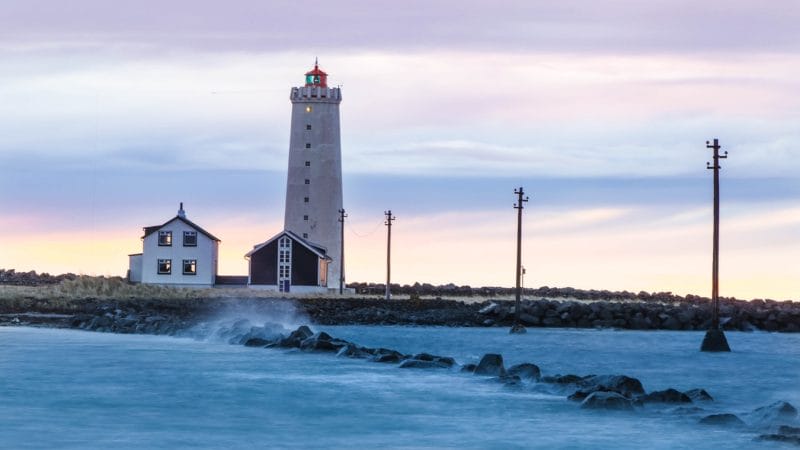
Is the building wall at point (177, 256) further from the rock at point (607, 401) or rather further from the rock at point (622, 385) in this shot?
the rock at point (607, 401)

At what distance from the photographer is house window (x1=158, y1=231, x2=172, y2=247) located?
5712 cm

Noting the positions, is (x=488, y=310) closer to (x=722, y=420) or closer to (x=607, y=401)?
(x=607, y=401)

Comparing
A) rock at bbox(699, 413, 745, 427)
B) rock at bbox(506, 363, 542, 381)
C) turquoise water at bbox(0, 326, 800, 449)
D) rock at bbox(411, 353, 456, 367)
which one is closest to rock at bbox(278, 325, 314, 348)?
turquoise water at bbox(0, 326, 800, 449)

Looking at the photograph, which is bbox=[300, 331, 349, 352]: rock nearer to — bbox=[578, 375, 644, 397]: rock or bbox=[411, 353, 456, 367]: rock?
bbox=[411, 353, 456, 367]: rock

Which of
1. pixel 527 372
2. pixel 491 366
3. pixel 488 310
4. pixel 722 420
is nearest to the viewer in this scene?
pixel 722 420

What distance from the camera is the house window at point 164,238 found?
57.1 m

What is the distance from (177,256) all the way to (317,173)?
8.37 m

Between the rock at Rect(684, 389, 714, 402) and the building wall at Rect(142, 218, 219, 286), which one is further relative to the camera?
the building wall at Rect(142, 218, 219, 286)

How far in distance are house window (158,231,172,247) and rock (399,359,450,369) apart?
34831 millimetres

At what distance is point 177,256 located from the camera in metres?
57.2

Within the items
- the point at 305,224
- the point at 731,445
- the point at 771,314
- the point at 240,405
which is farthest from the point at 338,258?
the point at 731,445

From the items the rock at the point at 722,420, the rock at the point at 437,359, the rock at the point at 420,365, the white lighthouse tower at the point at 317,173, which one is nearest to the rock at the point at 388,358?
the rock at the point at 437,359

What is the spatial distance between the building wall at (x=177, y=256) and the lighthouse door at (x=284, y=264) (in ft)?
10.2

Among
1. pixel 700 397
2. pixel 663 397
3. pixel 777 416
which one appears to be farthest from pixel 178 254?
pixel 777 416
